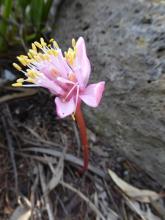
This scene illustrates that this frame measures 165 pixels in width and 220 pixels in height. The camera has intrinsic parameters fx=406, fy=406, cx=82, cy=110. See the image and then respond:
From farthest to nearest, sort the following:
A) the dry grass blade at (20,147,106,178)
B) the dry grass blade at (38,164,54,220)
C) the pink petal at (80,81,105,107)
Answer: the dry grass blade at (20,147,106,178) → the dry grass blade at (38,164,54,220) → the pink petal at (80,81,105,107)

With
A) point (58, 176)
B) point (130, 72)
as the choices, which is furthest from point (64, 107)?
point (58, 176)

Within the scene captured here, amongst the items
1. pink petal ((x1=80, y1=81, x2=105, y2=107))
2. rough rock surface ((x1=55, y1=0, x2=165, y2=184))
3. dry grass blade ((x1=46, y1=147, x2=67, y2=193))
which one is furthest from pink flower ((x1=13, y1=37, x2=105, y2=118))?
dry grass blade ((x1=46, y1=147, x2=67, y2=193))

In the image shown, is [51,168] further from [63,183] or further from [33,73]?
[33,73]

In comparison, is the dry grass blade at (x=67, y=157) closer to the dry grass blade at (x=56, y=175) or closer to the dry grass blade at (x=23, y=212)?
the dry grass blade at (x=56, y=175)

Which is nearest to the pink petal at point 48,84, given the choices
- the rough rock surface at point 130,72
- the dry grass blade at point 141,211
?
the rough rock surface at point 130,72

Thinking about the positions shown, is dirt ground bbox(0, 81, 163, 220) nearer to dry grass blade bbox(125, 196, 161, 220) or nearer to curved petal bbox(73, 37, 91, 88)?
dry grass blade bbox(125, 196, 161, 220)
